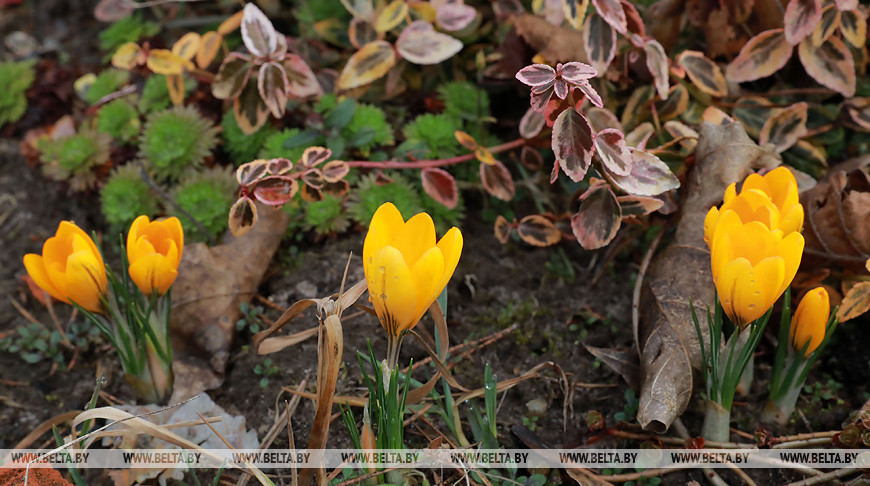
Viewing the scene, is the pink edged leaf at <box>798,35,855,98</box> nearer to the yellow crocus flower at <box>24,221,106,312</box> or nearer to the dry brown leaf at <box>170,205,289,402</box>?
the dry brown leaf at <box>170,205,289,402</box>

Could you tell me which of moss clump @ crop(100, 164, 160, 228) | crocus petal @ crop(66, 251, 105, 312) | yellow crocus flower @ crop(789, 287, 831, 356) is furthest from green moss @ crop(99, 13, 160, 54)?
yellow crocus flower @ crop(789, 287, 831, 356)

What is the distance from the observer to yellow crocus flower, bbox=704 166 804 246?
152 cm

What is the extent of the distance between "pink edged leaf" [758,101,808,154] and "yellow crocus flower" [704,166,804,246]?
64 cm

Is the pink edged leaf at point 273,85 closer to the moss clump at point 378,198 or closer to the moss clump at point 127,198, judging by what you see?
A: the moss clump at point 378,198

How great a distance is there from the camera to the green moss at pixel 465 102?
252cm

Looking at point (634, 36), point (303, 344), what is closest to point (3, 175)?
point (303, 344)

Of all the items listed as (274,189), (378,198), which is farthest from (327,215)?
(274,189)

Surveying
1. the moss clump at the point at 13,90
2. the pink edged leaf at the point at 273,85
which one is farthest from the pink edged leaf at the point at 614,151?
the moss clump at the point at 13,90

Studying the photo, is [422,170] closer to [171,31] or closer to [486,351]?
[486,351]

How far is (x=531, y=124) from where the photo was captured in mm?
2293

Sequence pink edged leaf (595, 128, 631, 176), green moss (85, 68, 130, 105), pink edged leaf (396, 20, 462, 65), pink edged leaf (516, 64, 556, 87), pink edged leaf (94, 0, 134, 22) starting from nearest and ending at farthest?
pink edged leaf (516, 64, 556, 87) < pink edged leaf (595, 128, 631, 176) < pink edged leaf (396, 20, 462, 65) < green moss (85, 68, 130, 105) < pink edged leaf (94, 0, 134, 22)

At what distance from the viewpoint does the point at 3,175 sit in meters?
2.94

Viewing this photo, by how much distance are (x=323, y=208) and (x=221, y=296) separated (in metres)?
0.41

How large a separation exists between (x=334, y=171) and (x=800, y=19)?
1412 mm
